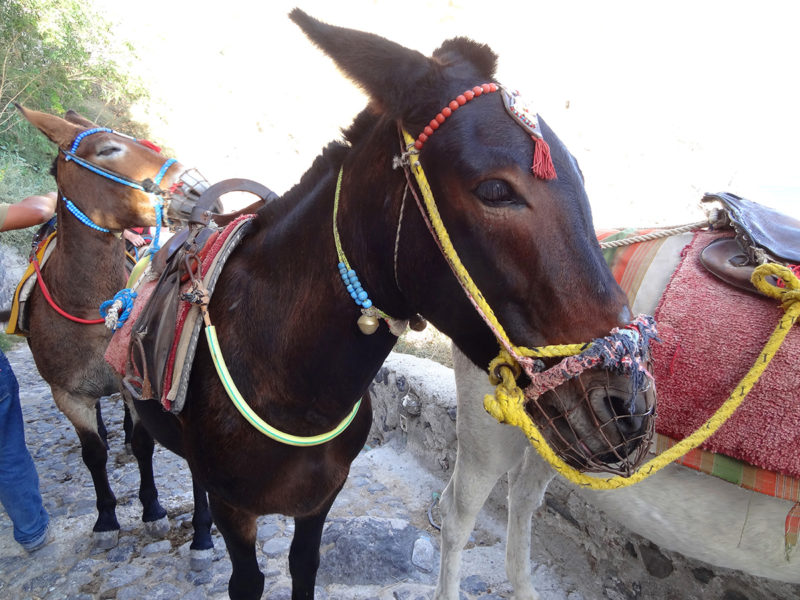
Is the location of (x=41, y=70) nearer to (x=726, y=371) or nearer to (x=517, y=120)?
(x=517, y=120)

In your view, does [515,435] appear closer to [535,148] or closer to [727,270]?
[727,270]

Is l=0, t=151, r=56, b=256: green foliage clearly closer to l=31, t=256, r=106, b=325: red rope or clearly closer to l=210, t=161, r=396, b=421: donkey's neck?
l=31, t=256, r=106, b=325: red rope

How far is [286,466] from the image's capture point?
1.56 m

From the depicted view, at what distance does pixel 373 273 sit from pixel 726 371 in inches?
48.1

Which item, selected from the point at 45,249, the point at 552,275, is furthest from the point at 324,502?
the point at 45,249

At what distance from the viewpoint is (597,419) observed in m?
0.95

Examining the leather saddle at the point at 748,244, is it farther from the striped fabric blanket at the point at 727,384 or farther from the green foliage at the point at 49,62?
the green foliage at the point at 49,62

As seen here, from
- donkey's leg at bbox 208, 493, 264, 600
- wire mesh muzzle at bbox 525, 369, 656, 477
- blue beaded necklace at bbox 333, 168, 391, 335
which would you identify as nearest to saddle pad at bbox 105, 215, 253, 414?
donkey's leg at bbox 208, 493, 264, 600

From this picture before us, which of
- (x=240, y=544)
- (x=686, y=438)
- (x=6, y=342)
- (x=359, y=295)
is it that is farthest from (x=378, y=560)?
(x=6, y=342)

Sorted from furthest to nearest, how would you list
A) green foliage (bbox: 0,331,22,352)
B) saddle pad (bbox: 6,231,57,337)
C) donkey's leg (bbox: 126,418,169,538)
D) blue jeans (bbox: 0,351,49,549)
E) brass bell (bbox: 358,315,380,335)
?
green foliage (bbox: 0,331,22,352)
donkey's leg (bbox: 126,418,169,538)
saddle pad (bbox: 6,231,57,337)
blue jeans (bbox: 0,351,49,549)
brass bell (bbox: 358,315,380,335)

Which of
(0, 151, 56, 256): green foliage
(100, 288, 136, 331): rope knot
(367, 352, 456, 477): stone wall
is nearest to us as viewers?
(100, 288, 136, 331): rope knot

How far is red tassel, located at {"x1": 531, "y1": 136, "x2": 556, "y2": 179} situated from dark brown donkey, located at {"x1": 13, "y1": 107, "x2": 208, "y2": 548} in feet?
7.11

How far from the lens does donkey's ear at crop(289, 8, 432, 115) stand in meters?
1.06

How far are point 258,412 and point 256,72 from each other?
18.1 m
